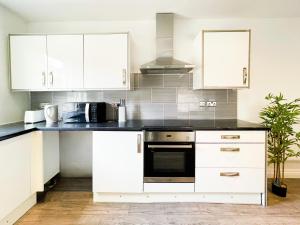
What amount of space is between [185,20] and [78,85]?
171 cm

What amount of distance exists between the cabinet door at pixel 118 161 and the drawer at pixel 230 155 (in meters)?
0.67

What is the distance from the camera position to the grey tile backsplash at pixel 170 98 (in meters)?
3.03

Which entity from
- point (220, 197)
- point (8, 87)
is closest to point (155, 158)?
point (220, 197)

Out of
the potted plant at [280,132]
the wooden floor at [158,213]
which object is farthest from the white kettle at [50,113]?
the potted plant at [280,132]

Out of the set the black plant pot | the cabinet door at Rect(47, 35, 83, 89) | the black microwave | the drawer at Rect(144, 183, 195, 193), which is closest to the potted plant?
the black plant pot

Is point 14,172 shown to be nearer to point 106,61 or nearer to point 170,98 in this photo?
point 106,61

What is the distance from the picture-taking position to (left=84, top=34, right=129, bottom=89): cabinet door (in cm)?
265

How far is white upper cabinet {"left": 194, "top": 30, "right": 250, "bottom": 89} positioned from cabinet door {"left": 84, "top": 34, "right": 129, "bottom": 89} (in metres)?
0.95

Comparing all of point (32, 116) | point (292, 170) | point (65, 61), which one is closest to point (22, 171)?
point (32, 116)

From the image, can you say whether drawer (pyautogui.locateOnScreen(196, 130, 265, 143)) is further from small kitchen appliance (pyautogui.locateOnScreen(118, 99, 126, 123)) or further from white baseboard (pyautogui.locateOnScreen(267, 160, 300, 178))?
white baseboard (pyautogui.locateOnScreen(267, 160, 300, 178))

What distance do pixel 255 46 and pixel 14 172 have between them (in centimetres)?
329

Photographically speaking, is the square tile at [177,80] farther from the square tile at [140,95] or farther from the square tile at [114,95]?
the square tile at [114,95]

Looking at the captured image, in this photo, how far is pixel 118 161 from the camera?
2354 millimetres

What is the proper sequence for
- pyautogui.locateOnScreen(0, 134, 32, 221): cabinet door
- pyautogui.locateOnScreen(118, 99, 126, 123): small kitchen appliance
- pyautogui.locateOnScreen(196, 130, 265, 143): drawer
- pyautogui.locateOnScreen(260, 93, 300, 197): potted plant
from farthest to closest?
1. pyautogui.locateOnScreen(118, 99, 126, 123): small kitchen appliance
2. pyautogui.locateOnScreen(260, 93, 300, 197): potted plant
3. pyautogui.locateOnScreen(196, 130, 265, 143): drawer
4. pyautogui.locateOnScreen(0, 134, 32, 221): cabinet door
